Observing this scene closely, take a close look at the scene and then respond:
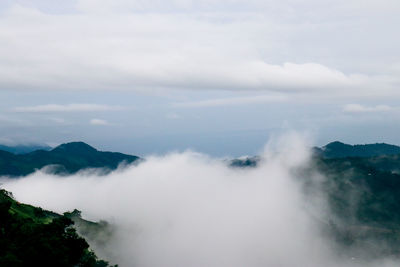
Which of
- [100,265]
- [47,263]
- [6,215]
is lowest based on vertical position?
[100,265]

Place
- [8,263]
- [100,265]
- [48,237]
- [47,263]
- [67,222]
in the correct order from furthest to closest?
1. [100,265]
2. [67,222]
3. [48,237]
4. [47,263]
5. [8,263]

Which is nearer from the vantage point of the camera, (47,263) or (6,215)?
(47,263)

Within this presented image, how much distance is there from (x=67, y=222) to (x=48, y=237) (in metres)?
7.66

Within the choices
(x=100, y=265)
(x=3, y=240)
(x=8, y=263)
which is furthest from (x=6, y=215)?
(x=100, y=265)

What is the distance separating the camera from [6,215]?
82.3m

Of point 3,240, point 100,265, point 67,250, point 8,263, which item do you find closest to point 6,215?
point 3,240

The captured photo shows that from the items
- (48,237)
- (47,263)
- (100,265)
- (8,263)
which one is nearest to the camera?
(8,263)

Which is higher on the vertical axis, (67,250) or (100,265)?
(67,250)

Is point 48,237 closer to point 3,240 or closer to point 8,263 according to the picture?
point 3,240

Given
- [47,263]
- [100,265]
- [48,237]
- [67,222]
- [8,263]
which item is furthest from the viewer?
[100,265]

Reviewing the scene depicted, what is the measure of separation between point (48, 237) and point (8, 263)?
44.0 feet

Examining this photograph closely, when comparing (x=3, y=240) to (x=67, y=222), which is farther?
(x=67, y=222)

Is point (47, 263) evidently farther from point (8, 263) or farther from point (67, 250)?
point (8, 263)

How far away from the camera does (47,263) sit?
66812mm
